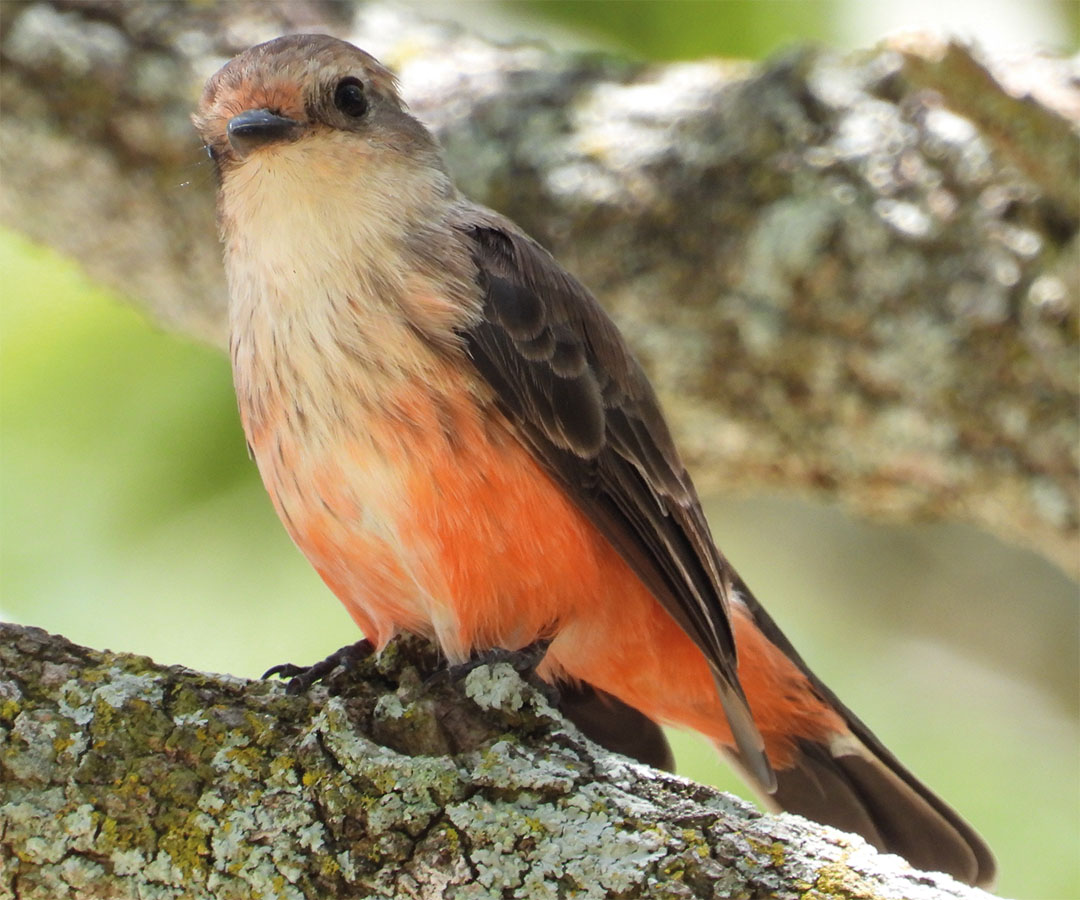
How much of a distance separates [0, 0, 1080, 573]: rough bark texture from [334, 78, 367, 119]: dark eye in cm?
148

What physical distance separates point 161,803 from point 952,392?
354 centimetres

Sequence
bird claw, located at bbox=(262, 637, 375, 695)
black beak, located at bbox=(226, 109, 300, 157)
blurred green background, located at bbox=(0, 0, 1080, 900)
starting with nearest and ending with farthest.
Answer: bird claw, located at bbox=(262, 637, 375, 695)
black beak, located at bbox=(226, 109, 300, 157)
blurred green background, located at bbox=(0, 0, 1080, 900)

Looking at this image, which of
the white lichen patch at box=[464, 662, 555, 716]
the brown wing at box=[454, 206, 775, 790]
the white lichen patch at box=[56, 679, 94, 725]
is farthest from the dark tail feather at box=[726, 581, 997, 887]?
the white lichen patch at box=[56, 679, 94, 725]

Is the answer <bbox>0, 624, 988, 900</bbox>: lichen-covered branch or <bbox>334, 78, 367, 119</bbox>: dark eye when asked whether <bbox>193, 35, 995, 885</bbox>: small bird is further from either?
<bbox>0, 624, 988, 900</bbox>: lichen-covered branch

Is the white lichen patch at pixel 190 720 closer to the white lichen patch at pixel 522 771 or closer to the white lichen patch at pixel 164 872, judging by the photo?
the white lichen patch at pixel 164 872

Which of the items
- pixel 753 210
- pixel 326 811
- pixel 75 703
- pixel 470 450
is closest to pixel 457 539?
pixel 470 450

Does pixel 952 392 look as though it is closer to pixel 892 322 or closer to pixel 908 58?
pixel 892 322

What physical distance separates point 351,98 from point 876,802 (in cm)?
290

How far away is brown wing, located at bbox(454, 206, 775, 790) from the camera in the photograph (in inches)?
171

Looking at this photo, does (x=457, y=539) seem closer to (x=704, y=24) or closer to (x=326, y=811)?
(x=326, y=811)

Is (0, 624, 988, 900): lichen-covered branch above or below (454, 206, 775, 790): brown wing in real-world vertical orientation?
below

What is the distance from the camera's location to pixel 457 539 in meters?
4.08

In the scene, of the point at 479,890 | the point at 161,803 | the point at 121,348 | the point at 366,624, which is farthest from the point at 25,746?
the point at 121,348

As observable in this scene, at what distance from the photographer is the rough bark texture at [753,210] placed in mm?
5469
